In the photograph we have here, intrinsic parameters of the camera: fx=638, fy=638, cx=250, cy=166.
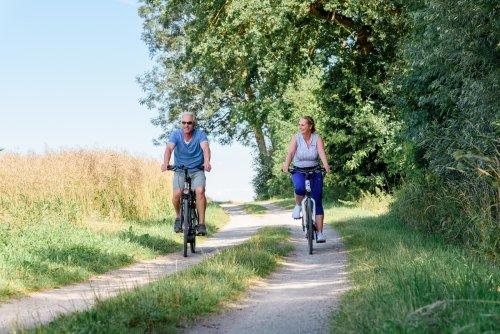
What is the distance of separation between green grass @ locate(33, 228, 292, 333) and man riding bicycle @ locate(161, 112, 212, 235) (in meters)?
2.55

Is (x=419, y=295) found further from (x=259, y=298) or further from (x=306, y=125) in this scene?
(x=306, y=125)

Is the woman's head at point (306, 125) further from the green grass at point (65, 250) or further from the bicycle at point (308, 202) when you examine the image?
the green grass at point (65, 250)

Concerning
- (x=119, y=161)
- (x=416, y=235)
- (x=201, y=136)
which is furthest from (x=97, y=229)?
(x=416, y=235)

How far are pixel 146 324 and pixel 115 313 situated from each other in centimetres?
27

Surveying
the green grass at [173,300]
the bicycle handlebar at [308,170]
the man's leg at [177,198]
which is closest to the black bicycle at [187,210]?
the man's leg at [177,198]

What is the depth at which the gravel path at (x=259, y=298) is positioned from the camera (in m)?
5.53

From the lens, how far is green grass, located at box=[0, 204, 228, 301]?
829 cm

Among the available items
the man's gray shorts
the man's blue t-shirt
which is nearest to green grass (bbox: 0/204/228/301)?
the man's gray shorts

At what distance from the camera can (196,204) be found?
1166cm

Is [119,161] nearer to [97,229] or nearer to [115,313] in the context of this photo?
[97,229]

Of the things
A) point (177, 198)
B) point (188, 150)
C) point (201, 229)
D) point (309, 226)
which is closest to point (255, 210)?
point (201, 229)

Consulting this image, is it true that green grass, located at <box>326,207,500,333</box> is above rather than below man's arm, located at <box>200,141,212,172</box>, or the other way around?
below

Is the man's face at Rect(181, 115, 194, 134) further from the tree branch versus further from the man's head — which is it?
the tree branch

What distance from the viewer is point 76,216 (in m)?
14.1
